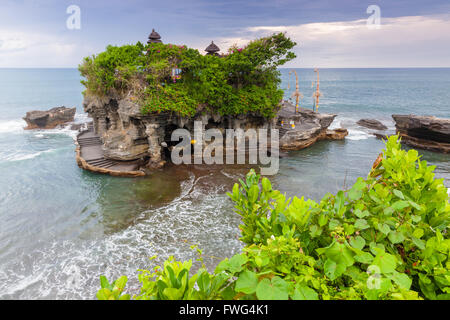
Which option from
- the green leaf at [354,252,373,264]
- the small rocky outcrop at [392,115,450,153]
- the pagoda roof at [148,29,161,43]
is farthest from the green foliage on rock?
the small rocky outcrop at [392,115,450,153]

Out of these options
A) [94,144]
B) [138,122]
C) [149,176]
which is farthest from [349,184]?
[94,144]

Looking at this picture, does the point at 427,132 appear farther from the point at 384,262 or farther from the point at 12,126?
the point at 12,126

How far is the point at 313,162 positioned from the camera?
22562 mm

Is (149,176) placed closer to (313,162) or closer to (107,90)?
(107,90)

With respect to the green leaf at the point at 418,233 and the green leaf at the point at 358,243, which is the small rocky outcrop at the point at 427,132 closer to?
the green leaf at the point at 418,233

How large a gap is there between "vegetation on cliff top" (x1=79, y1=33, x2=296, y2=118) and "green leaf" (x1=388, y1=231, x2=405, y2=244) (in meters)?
17.5

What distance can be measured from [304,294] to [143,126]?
1992 cm

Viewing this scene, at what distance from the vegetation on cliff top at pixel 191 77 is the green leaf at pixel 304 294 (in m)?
17.6

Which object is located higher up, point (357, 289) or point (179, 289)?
point (179, 289)

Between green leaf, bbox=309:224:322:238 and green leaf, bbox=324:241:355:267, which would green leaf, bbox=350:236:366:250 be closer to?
green leaf, bbox=324:241:355:267

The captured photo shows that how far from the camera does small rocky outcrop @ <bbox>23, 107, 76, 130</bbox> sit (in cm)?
3475

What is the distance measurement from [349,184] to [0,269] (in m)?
19.7

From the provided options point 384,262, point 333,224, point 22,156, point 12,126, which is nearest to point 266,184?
point 333,224

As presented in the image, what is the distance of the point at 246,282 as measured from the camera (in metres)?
1.92
